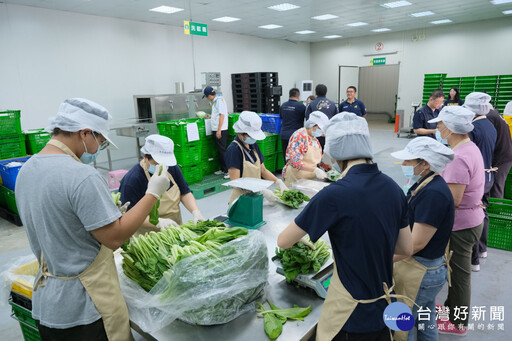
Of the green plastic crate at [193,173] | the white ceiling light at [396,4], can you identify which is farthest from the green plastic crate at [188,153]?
the white ceiling light at [396,4]

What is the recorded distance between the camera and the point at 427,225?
1.83m

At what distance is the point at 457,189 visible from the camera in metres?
2.32

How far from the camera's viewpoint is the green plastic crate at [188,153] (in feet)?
18.8

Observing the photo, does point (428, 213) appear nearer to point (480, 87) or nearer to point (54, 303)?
point (54, 303)

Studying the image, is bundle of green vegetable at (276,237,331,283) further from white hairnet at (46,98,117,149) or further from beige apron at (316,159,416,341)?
white hairnet at (46,98,117,149)

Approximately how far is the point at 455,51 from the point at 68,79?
12494 millimetres

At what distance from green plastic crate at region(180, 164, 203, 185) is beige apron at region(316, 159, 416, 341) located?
4.71 metres

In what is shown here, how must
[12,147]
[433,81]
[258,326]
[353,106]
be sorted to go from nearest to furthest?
[258,326] → [12,147] → [353,106] → [433,81]

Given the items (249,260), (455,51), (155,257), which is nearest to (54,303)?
(155,257)

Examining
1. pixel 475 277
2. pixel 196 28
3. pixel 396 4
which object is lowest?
pixel 475 277

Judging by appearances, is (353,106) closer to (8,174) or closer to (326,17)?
(326,17)

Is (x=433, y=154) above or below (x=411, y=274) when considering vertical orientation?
above

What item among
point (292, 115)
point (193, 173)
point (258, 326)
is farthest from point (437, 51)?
point (258, 326)

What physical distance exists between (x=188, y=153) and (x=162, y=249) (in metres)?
4.26
